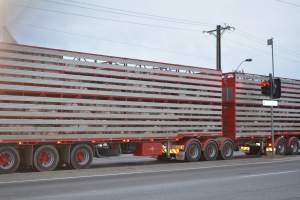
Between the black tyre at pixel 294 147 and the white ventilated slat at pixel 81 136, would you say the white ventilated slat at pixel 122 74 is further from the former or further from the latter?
the black tyre at pixel 294 147

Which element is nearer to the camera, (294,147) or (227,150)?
(227,150)

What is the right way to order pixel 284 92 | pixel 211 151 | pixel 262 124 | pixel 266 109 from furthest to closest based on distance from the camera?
pixel 284 92, pixel 266 109, pixel 262 124, pixel 211 151

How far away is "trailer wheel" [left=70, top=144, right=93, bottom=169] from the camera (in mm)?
15870

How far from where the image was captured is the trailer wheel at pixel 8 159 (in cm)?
1415

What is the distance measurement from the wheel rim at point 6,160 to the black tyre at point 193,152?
7.87 metres

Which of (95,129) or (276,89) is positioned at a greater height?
(276,89)

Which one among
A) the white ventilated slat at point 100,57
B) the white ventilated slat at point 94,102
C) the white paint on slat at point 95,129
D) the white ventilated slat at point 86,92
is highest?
the white ventilated slat at point 100,57

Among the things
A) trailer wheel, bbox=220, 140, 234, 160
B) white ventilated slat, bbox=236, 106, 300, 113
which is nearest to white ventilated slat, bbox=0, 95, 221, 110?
trailer wheel, bbox=220, 140, 234, 160

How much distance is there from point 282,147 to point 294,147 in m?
0.99

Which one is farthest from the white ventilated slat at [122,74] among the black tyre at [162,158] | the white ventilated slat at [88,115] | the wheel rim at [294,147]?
the wheel rim at [294,147]

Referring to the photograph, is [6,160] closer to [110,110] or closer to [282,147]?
[110,110]

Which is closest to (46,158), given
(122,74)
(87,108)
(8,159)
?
(8,159)

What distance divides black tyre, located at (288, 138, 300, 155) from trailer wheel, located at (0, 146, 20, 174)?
15353 millimetres

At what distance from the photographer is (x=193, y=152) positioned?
20.1 m
